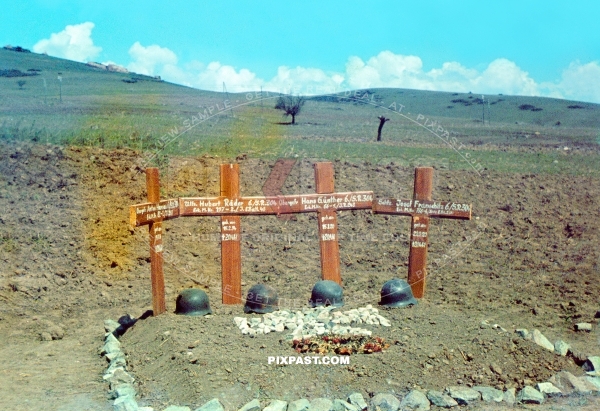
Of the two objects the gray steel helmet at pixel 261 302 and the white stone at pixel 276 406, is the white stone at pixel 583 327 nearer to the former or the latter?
the gray steel helmet at pixel 261 302

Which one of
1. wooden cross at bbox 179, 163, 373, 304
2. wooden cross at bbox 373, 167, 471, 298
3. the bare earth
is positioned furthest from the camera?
wooden cross at bbox 373, 167, 471, 298

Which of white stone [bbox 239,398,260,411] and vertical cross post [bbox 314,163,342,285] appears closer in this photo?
white stone [bbox 239,398,260,411]

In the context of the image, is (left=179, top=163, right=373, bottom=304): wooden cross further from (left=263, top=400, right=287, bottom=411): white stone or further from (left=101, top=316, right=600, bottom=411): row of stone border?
(left=263, top=400, right=287, bottom=411): white stone

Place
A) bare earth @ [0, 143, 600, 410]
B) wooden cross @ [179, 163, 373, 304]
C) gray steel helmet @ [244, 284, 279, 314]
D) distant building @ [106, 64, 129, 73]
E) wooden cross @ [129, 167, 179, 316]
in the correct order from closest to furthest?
1. bare earth @ [0, 143, 600, 410]
2. wooden cross @ [129, 167, 179, 316]
3. gray steel helmet @ [244, 284, 279, 314]
4. wooden cross @ [179, 163, 373, 304]
5. distant building @ [106, 64, 129, 73]

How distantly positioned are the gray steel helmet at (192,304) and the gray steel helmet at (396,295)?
2.40 meters

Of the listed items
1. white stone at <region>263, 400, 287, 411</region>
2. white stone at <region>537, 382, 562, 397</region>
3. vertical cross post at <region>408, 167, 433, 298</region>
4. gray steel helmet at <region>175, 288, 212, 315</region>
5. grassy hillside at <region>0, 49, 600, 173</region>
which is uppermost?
grassy hillside at <region>0, 49, 600, 173</region>

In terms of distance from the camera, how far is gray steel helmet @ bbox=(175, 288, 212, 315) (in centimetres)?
816

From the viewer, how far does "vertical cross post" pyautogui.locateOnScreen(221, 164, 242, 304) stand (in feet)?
28.8

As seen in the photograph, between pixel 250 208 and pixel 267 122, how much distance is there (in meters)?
27.4

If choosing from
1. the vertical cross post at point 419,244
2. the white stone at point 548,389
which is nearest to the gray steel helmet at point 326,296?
the vertical cross post at point 419,244

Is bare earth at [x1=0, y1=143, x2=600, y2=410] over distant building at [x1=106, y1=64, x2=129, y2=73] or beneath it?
beneath

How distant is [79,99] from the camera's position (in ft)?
149

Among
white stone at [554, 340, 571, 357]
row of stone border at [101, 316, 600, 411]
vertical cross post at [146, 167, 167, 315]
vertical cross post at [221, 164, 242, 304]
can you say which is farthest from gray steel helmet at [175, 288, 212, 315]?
white stone at [554, 340, 571, 357]

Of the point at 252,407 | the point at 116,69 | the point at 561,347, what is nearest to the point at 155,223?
the point at 252,407
